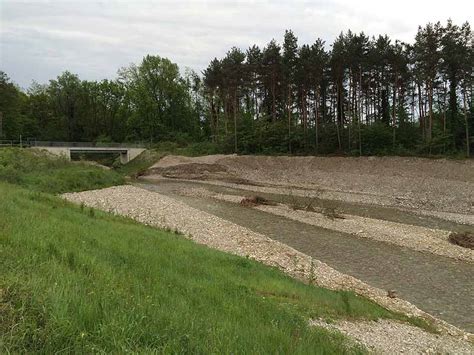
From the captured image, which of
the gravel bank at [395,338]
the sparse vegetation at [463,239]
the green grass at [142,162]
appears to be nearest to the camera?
the gravel bank at [395,338]

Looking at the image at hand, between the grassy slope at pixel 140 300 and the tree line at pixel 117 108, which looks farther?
the tree line at pixel 117 108

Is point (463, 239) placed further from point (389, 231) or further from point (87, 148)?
point (87, 148)

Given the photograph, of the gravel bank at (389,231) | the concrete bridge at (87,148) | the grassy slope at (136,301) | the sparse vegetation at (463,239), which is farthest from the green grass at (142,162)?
the grassy slope at (136,301)

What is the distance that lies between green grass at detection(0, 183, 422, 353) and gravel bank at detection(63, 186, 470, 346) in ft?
6.00

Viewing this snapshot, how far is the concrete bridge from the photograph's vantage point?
6212 centimetres

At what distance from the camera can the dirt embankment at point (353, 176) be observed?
3475 cm

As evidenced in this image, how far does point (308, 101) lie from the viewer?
213 ft

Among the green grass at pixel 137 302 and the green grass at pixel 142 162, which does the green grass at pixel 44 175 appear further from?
the green grass at pixel 137 302

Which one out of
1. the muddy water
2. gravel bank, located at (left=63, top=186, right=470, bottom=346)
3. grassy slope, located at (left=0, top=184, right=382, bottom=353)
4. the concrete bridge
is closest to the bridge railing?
the concrete bridge

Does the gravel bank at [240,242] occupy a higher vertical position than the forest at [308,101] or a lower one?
lower

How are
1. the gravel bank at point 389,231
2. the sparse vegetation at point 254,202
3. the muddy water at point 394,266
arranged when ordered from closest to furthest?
the muddy water at point 394,266, the gravel bank at point 389,231, the sparse vegetation at point 254,202

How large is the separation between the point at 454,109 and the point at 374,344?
184ft

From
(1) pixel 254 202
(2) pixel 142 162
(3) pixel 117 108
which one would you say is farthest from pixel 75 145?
(1) pixel 254 202

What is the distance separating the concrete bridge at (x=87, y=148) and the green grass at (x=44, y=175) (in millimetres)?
8822
